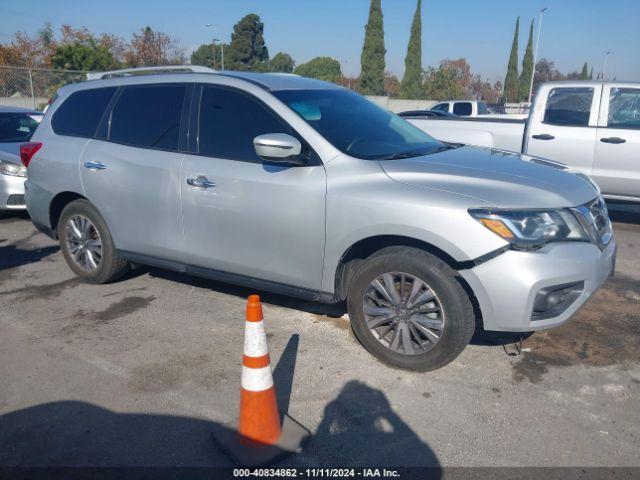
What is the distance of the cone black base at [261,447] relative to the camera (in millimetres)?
2664

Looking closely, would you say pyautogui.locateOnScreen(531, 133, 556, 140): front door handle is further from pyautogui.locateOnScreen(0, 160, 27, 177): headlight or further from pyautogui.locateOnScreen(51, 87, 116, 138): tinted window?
pyautogui.locateOnScreen(0, 160, 27, 177): headlight

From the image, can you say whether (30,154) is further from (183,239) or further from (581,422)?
(581,422)

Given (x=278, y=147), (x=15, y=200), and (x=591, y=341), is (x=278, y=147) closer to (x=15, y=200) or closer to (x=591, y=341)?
(x=591, y=341)

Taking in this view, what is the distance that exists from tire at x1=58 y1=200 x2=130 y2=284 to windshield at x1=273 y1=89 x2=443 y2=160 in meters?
2.15

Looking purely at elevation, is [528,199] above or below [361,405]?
above

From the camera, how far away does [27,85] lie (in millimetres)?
20016

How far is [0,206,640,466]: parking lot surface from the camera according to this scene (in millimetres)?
2807

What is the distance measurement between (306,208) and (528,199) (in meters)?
1.40

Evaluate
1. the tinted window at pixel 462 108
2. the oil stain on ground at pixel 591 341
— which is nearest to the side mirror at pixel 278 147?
the oil stain on ground at pixel 591 341

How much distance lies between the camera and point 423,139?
461 centimetres

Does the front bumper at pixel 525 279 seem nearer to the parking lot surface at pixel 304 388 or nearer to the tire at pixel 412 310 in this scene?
the tire at pixel 412 310

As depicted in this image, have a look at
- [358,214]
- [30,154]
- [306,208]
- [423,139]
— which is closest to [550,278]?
[358,214]

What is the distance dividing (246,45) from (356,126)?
184ft

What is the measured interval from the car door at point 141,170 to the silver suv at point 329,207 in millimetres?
13
